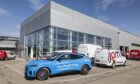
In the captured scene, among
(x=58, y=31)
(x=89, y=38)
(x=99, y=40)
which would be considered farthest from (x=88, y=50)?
(x=99, y=40)

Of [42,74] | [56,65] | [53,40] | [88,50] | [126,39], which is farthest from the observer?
[126,39]

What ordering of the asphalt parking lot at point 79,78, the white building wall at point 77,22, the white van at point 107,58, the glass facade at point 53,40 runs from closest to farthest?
the asphalt parking lot at point 79,78 < the white van at point 107,58 < the glass facade at point 53,40 < the white building wall at point 77,22

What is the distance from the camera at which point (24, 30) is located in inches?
1652

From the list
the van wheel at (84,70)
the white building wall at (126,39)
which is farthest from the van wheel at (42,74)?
the white building wall at (126,39)

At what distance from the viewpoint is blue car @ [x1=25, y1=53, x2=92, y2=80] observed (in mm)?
9688

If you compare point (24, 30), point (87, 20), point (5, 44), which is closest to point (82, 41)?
point (87, 20)

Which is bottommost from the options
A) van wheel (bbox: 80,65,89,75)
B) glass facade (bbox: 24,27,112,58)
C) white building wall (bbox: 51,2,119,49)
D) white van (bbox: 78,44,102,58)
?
van wheel (bbox: 80,65,89,75)

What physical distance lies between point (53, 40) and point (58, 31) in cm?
199

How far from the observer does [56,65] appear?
34.4ft

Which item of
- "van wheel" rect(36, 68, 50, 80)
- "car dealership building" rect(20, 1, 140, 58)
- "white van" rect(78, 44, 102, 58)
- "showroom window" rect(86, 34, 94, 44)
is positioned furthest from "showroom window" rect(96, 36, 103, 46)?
"van wheel" rect(36, 68, 50, 80)

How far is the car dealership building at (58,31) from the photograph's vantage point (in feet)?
94.4

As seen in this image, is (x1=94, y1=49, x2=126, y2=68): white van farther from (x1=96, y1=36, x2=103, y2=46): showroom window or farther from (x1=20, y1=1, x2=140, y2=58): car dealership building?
(x1=96, y1=36, x2=103, y2=46): showroom window

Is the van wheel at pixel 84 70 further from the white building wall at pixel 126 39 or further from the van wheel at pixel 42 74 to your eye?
the white building wall at pixel 126 39

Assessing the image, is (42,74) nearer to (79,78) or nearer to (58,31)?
(79,78)
